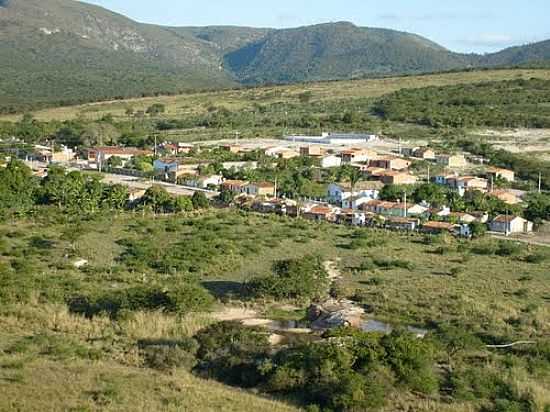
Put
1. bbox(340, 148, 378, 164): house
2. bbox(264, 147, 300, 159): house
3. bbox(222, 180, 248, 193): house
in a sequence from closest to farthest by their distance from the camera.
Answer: bbox(222, 180, 248, 193): house → bbox(340, 148, 378, 164): house → bbox(264, 147, 300, 159): house

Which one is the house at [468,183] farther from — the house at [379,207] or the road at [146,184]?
the road at [146,184]

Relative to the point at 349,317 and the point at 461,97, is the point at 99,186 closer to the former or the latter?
the point at 349,317

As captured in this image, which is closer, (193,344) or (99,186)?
(193,344)

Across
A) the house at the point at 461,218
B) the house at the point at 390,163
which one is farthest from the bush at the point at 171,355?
the house at the point at 390,163

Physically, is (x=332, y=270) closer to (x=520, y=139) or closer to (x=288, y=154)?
(x=288, y=154)

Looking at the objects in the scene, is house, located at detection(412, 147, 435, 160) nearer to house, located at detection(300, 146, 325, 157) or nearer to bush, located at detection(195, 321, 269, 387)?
house, located at detection(300, 146, 325, 157)

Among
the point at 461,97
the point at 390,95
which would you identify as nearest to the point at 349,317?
the point at 461,97

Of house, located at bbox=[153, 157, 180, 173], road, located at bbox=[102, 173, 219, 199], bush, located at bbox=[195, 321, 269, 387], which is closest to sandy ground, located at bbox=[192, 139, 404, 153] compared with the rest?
house, located at bbox=[153, 157, 180, 173]
